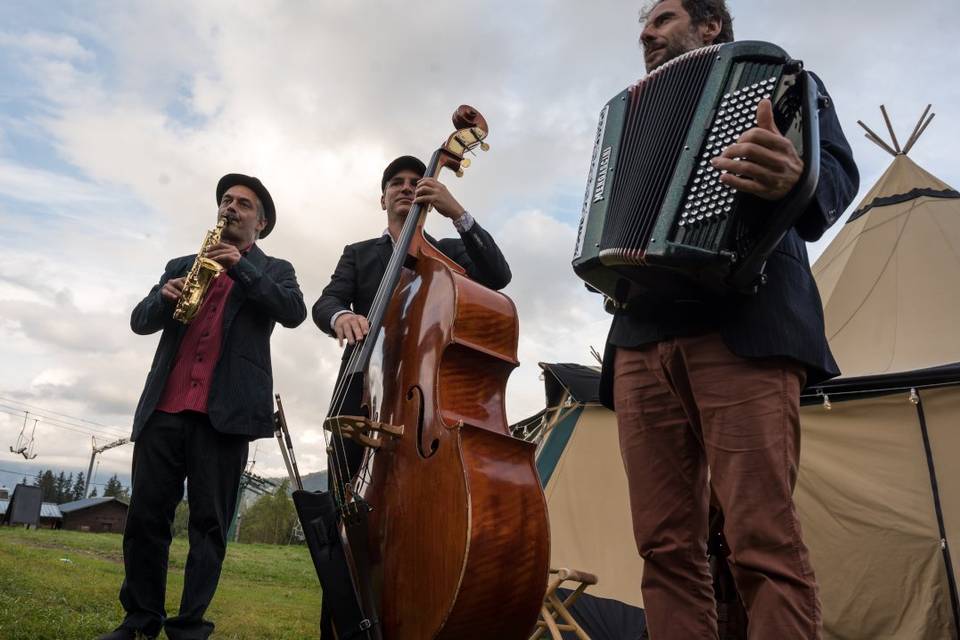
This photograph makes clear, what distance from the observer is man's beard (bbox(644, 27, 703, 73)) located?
2250 mm

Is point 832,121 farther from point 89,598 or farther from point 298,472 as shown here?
point 89,598

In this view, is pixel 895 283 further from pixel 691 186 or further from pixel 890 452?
pixel 691 186

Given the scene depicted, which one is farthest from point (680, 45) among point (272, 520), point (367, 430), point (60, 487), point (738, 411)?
point (60, 487)

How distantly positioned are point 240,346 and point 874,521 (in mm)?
3988

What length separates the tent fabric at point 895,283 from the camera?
511cm

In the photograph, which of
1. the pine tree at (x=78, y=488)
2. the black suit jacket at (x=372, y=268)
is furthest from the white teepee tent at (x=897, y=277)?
the pine tree at (x=78, y=488)

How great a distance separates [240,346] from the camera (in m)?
3.17

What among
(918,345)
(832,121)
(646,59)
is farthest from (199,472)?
(918,345)

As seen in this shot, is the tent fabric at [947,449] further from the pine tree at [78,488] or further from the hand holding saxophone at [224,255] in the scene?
the pine tree at [78,488]

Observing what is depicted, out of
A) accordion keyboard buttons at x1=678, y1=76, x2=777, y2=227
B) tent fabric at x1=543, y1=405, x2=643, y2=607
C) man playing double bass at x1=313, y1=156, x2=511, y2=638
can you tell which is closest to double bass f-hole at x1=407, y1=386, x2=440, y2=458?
man playing double bass at x1=313, y1=156, x2=511, y2=638

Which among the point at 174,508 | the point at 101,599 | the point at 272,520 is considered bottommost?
the point at 101,599

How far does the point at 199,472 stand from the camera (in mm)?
2928

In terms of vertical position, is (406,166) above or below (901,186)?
below

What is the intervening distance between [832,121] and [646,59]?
2.22 ft
